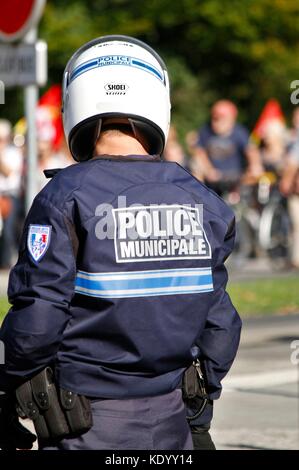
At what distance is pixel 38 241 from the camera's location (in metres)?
3.20

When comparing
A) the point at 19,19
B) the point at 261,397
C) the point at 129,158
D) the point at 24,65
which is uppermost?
the point at 19,19

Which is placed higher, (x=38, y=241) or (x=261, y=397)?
(x=38, y=241)

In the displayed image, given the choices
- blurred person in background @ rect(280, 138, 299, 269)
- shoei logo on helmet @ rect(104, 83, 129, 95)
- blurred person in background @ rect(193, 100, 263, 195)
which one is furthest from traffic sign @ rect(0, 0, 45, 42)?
blurred person in background @ rect(280, 138, 299, 269)

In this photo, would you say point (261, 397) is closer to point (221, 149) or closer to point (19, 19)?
point (19, 19)

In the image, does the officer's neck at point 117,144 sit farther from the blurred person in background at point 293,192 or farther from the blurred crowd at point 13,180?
the blurred person in background at point 293,192

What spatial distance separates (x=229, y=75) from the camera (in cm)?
5041

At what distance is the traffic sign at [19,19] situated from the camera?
8.47 metres

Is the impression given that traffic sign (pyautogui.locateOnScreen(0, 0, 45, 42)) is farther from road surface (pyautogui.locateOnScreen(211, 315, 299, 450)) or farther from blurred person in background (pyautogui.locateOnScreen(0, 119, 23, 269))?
blurred person in background (pyautogui.locateOnScreen(0, 119, 23, 269))

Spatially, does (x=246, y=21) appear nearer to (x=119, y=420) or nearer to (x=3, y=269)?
(x=3, y=269)

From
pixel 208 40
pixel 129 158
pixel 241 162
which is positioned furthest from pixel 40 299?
pixel 208 40

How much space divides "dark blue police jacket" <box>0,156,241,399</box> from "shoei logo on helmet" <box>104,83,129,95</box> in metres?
0.19

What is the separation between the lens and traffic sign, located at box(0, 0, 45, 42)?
8.47 m

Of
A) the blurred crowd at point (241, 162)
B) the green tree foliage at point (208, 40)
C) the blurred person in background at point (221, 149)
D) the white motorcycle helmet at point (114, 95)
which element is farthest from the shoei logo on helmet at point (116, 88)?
the green tree foliage at point (208, 40)

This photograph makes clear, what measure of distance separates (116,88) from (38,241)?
0.54 meters
